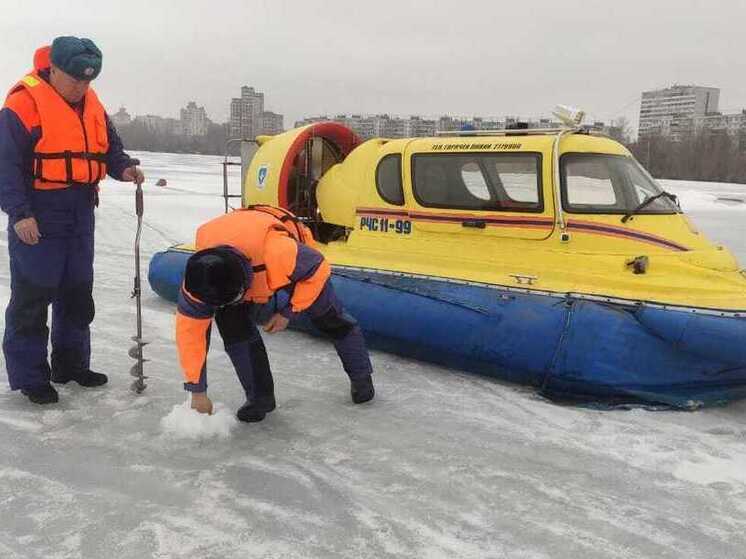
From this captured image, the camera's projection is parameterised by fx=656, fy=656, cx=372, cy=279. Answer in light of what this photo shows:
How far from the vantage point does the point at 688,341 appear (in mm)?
2992

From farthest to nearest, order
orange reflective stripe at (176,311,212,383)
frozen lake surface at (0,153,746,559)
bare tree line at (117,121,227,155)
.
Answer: bare tree line at (117,121,227,155), orange reflective stripe at (176,311,212,383), frozen lake surface at (0,153,746,559)

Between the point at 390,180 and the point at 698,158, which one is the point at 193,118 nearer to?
the point at 698,158

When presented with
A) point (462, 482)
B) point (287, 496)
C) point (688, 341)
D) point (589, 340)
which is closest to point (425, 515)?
point (462, 482)

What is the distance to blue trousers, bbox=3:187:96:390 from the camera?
9.33ft

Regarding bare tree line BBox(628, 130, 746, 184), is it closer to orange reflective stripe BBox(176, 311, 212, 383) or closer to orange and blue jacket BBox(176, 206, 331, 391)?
orange and blue jacket BBox(176, 206, 331, 391)

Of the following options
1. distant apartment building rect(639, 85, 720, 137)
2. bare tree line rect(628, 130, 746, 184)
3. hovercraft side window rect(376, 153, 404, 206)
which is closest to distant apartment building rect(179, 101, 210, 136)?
distant apartment building rect(639, 85, 720, 137)

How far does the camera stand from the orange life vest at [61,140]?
2742 millimetres

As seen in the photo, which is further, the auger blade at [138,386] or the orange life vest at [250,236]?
the auger blade at [138,386]

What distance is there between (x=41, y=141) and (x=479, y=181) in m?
2.38

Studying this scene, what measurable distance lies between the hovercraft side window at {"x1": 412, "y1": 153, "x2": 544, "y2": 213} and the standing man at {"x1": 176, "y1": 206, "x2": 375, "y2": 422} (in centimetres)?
135

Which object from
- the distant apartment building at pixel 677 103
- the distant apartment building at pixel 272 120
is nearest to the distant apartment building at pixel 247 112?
the distant apartment building at pixel 272 120

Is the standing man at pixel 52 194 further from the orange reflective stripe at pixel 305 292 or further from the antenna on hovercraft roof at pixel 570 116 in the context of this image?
the antenna on hovercraft roof at pixel 570 116

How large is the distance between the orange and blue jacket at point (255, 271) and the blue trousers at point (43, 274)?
71cm

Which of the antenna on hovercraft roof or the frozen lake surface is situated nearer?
the frozen lake surface
